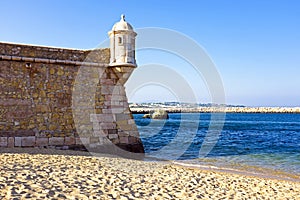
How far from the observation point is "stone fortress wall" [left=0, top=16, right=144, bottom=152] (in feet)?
29.9

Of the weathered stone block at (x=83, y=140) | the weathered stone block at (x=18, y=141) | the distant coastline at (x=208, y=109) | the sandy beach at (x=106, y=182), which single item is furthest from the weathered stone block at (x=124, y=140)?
the distant coastline at (x=208, y=109)

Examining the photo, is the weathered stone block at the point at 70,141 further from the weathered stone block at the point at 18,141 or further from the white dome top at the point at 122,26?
the white dome top at the point at 122,26

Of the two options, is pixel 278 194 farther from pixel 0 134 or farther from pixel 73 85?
pixel 0 134

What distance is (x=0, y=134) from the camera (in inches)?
349

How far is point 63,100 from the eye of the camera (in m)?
9.88

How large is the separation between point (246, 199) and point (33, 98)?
6.61m

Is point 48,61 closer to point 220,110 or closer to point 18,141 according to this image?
point 18,141

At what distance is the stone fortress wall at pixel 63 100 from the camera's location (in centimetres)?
910

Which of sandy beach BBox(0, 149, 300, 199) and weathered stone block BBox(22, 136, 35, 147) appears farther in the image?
weathered stone block BBox(22, 136, 35, 147)

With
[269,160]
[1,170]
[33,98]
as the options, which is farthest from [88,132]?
[269,160]

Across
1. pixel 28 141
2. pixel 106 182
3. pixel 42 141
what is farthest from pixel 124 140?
pixel 106 182

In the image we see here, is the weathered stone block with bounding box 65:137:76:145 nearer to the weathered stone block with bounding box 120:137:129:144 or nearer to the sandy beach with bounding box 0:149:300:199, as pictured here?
the sandy beach with bounding box 0:149:300:199

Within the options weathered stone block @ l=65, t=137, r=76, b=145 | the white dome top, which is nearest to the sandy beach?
weathered stone block @ l=65, t=137, r=76, b=145

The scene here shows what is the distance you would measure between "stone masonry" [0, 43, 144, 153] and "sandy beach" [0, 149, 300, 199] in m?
1.04
